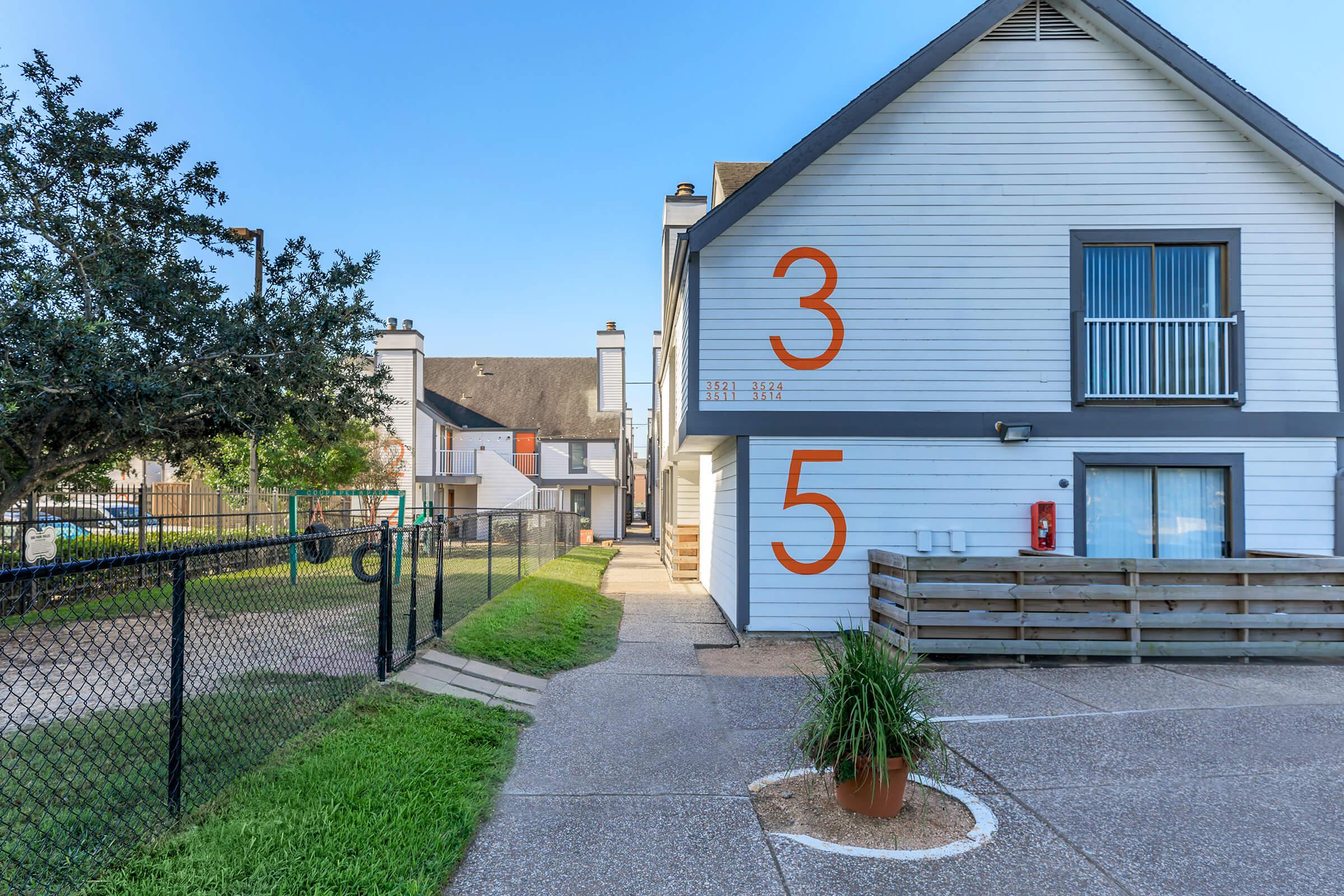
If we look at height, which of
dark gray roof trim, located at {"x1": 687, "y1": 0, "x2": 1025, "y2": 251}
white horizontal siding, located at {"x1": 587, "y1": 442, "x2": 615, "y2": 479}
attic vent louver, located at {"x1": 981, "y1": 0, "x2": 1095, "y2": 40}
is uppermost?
attic vent louver, located at {"x1": 981, "y1": 0, "x2": 1095, "y2": 40}

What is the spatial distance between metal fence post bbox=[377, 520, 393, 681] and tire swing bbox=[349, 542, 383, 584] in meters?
0.12

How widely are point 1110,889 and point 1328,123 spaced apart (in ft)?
37.5

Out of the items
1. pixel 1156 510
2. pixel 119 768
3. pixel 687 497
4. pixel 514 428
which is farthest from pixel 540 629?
pixel 514 428

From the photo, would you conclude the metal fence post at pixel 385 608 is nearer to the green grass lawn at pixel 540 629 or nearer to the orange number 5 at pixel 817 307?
the green grass lawn at pixel 540 629

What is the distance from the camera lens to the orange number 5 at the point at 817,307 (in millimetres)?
9312

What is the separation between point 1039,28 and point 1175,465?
219 inches

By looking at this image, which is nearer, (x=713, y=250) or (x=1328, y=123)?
(x=713, y=250)

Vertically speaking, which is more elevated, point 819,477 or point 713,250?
point 713,250

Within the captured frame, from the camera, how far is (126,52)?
9.66 m

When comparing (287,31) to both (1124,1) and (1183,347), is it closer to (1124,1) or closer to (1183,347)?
(1124,1)

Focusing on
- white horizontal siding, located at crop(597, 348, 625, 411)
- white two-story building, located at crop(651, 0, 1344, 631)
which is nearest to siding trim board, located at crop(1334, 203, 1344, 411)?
white two-story building, located at crop(651, 0, 1344, 631)

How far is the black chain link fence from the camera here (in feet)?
10.7

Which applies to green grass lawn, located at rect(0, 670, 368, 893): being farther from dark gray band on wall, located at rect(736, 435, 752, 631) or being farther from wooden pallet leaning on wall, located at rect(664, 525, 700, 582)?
wooden pallet leaning on wall, located at rect(664, 525, 700, 582)

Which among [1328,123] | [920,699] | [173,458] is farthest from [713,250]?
[173,458]
